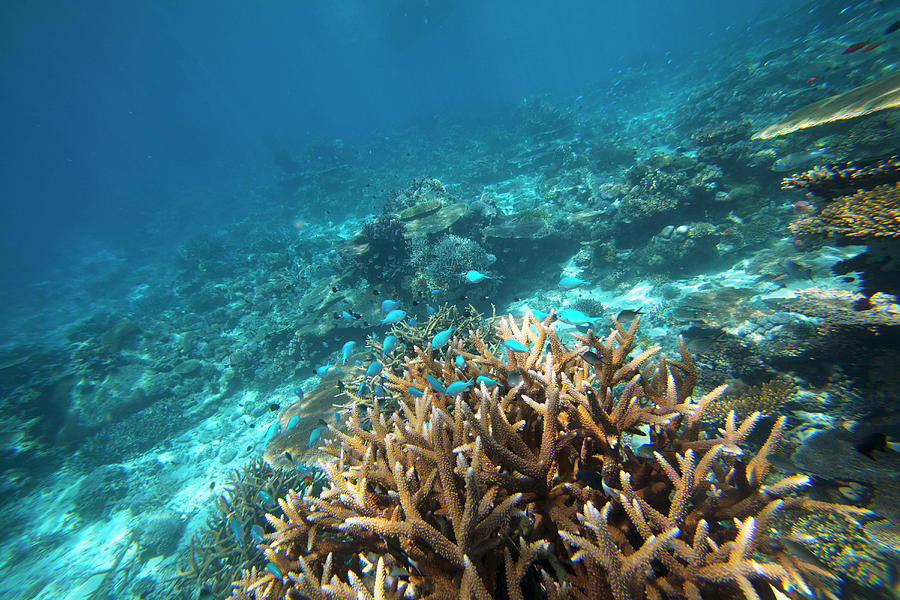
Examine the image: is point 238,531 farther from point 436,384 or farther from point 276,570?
point 436,384

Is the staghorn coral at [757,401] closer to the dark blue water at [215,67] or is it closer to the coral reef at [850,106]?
the coral reef at [850,106]

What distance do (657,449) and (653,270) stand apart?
7.05 m

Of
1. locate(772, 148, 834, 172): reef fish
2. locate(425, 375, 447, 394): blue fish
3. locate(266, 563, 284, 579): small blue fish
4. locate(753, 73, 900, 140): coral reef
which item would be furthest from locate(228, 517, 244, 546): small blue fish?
locate(772, 148, 834, 172): reef fish

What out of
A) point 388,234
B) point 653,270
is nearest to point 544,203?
point 653,270

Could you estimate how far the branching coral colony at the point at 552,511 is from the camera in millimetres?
1508

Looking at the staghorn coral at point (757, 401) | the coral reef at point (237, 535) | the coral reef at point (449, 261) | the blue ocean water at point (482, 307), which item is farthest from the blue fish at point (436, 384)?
the coral reef at point (449, 261)

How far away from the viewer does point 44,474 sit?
9.77 m

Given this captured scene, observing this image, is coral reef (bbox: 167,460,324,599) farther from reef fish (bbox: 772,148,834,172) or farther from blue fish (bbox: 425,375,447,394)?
reef fish (bbox: 772,148,834,172)

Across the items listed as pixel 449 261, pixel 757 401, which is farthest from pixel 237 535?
pixel 757 401

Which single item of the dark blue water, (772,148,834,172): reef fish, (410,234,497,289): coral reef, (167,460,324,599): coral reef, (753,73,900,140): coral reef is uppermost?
the dark blue water

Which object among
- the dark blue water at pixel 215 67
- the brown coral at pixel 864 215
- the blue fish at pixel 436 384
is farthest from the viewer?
the dark blue water at pixel 215 67

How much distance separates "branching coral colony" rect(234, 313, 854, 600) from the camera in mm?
1508

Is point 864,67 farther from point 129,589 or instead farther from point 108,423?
point 108,423

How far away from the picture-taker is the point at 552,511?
5.85ft
